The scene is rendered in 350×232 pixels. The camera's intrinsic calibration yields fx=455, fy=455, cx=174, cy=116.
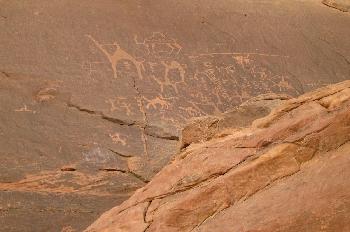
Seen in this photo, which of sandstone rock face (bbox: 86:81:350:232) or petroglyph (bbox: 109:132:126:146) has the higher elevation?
sandstone rock face (bbox: 86:81:350:232)

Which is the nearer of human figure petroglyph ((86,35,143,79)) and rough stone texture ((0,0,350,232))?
rough stone texture ((0,0,350,232))

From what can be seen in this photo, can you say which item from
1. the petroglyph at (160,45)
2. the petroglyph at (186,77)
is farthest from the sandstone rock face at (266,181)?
the petroglyph at (160,45)

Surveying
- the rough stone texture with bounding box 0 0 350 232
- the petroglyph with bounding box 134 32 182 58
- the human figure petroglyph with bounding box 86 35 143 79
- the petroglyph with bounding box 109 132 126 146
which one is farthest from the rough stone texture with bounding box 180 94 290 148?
the petroglyph with bounding box 134 32 182 58

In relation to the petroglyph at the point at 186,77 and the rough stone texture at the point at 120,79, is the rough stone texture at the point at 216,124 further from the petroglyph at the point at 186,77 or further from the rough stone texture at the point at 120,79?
the petroglyph at the point at 186,77

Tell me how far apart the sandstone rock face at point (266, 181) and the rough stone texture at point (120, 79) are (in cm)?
25

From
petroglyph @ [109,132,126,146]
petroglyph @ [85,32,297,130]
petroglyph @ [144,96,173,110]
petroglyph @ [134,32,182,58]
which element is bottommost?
petroglyph @ [109,132,126,146]

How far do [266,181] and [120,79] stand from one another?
2643 millimetres

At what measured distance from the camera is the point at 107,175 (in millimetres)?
3689

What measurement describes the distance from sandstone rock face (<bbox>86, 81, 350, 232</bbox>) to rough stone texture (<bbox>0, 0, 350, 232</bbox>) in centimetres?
25

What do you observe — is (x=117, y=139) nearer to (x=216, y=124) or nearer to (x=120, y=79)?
(x=120, y=79)

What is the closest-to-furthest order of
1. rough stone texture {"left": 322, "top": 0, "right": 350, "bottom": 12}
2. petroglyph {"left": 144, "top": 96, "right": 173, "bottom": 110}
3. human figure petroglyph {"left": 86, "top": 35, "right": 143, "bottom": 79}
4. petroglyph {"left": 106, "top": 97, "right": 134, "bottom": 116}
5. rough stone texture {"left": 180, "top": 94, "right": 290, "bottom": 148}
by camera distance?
rough stone texture {"left": 180, "top": 94, "right": 290, "bottom": 148} → petroglyph {"left": 106, "top": 97, "right": 134, "bottom": 116} → petroglyph {"left": 144, "top": 96, "right": 173, "bottom": 110} → human figure petroglyph {"left": 86, "top": 35, "right": 143, "bottom": 79} → rough stone texture {"left": 322, "top": 0, "right": 350, "bottom": 12}

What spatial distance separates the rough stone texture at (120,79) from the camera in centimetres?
352

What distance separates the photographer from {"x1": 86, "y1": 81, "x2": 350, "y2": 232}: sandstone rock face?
1867 mm

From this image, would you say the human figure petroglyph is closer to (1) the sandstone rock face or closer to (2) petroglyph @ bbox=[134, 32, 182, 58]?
(2) petroglyph @ bbox=[134, 32, 182, 58]
